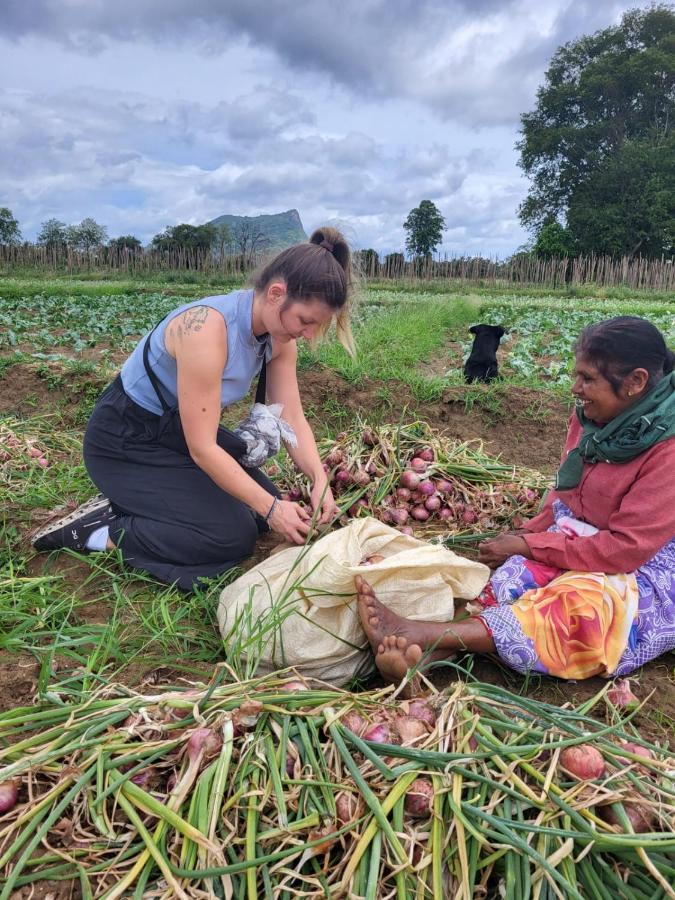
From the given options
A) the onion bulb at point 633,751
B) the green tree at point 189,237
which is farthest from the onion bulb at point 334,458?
the green tree at point 189,237

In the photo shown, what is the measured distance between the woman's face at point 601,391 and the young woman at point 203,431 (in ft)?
2.67

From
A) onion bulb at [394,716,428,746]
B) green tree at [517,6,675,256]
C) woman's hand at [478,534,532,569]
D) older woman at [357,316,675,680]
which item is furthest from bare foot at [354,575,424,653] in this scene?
green tree at [517,6,675,256]

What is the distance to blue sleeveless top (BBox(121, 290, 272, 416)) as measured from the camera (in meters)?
2.16

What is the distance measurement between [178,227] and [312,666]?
41486 millimetres

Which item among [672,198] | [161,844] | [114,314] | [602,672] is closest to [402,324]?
[114,314]

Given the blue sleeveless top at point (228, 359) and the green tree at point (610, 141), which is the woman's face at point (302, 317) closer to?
the blue sleeveless top at point (228, 359)

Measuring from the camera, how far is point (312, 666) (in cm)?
174

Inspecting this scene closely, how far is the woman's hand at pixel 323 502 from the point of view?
2285 millimetres

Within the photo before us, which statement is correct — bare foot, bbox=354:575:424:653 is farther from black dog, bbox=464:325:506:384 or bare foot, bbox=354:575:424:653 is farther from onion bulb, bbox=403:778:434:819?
black dog, bbox=464:325:506:384

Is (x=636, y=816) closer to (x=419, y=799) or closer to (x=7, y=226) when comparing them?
(x=419, y=799)

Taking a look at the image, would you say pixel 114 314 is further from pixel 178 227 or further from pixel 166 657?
pixel 178 227

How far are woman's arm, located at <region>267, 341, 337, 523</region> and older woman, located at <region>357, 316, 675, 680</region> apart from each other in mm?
871

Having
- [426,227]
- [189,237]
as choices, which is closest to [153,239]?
[189,237]

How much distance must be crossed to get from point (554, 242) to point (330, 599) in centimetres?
3385
